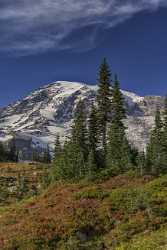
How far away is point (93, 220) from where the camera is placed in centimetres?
3291

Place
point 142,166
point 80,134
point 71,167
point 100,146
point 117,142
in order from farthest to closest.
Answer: point 100,146 < point 80,134 < point 117,142 < point 71,167 < point 142,166

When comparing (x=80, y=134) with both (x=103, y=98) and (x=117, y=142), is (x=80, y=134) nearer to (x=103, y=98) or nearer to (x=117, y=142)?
(x=117, y=142)

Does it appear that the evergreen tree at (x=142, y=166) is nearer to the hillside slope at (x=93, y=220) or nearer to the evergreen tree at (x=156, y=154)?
the evergreen tree at (x=156, y=154)

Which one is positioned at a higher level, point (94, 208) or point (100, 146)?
point (100, 146)

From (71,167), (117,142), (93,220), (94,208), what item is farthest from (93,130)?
(93,220)

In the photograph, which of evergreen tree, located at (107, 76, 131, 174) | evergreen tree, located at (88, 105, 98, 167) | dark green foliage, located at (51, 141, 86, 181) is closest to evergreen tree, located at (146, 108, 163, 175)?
evergreen tree, located at (107, 76, 131, 174)

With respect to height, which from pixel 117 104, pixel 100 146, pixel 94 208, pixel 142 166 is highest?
pixel 117 104

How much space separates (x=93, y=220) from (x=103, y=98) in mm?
44086

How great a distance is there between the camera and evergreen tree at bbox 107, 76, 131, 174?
54.0m

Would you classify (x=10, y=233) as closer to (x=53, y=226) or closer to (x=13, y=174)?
(x=53, y=226)

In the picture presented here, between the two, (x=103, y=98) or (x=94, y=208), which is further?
(x=103, y=98)

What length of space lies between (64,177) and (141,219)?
75.9 feet

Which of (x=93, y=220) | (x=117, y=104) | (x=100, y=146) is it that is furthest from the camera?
(x=117, y=104)

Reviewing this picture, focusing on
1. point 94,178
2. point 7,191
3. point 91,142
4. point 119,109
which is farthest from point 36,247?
point 119,109
